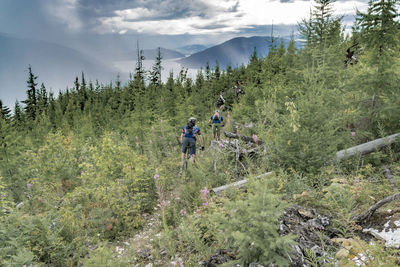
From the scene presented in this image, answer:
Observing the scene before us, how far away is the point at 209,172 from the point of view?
747 cm

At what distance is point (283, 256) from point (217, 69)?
3188cm

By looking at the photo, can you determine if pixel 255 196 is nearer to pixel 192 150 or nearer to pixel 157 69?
pixel 192 150

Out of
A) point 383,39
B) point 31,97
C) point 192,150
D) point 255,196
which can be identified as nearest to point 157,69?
point 31,97

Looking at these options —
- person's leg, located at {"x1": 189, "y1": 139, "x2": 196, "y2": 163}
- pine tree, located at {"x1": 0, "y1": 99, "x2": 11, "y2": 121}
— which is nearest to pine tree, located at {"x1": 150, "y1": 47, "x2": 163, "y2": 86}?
pine tree, located at {"x1": 0, "y1": 99, "x2": 11, "y2": 121}

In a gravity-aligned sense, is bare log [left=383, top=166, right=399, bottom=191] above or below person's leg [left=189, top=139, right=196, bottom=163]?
above

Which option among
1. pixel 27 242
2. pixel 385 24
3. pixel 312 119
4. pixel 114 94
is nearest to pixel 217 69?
pixel 114 94

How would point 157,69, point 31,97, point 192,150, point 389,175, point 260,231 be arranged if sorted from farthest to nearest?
point 157,69 → point 31,97 → point 192,150 → point 389,175 → point 260,231

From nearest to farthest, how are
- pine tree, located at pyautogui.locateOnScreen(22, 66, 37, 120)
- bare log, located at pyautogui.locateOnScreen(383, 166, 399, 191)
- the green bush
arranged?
the green bush
bare log, located at pyautogui.locateOnScreen(383, 166, 399, 191)
pine tree, located at pyautogui.locateOnScreen(22, 66, 37, 120)

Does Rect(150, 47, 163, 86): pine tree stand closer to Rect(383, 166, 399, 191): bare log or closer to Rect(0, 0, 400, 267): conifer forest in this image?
Rect(0, 0, 400, 267): conifer forest

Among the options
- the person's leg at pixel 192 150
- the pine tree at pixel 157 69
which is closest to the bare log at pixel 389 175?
the person's leg at pixel 192 150

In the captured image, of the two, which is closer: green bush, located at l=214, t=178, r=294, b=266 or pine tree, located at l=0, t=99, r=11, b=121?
green bush, located at l=214, t=178, r=294, b=266

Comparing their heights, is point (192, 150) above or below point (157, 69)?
below

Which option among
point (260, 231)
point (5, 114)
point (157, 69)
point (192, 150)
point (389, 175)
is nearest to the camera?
point (260, 231)

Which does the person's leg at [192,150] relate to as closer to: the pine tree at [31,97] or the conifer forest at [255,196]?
the conifer forest at [255,196]
